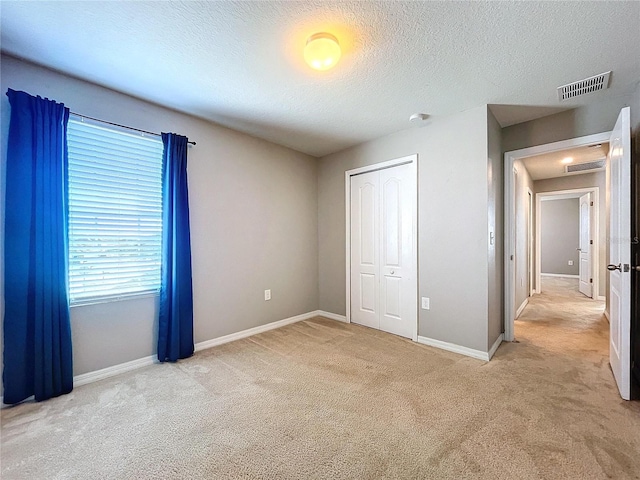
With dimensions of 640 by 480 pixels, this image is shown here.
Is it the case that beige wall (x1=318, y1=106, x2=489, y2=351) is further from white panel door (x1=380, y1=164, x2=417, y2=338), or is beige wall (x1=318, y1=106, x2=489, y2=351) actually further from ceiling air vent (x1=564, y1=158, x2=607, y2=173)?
ceiling air vent (x1=564, y1=158, x2=607, y2=173)

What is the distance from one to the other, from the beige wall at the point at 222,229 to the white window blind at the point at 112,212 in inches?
5.7

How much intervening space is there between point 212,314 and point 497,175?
3.46 meters

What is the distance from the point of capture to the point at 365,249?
3740mm

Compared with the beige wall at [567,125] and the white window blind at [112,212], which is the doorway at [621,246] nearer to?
the beige wall at [567,125]

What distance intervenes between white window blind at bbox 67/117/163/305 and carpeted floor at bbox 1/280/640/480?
832 mm

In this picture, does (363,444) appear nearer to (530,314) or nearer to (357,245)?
(357,245)

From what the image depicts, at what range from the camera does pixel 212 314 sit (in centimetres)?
304

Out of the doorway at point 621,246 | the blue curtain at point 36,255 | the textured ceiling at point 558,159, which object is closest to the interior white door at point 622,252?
the doorway at point 621,246

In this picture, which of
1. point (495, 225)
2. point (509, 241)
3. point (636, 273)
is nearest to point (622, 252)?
point (636, 273)

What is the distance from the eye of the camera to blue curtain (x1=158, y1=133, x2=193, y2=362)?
8.56 ft

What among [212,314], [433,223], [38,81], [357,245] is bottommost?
[212,314]

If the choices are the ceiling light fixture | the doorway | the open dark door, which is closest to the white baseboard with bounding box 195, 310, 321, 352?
the ceiling light fixture

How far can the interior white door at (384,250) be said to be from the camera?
3.26m

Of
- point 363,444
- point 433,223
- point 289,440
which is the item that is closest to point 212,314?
point 289,440
